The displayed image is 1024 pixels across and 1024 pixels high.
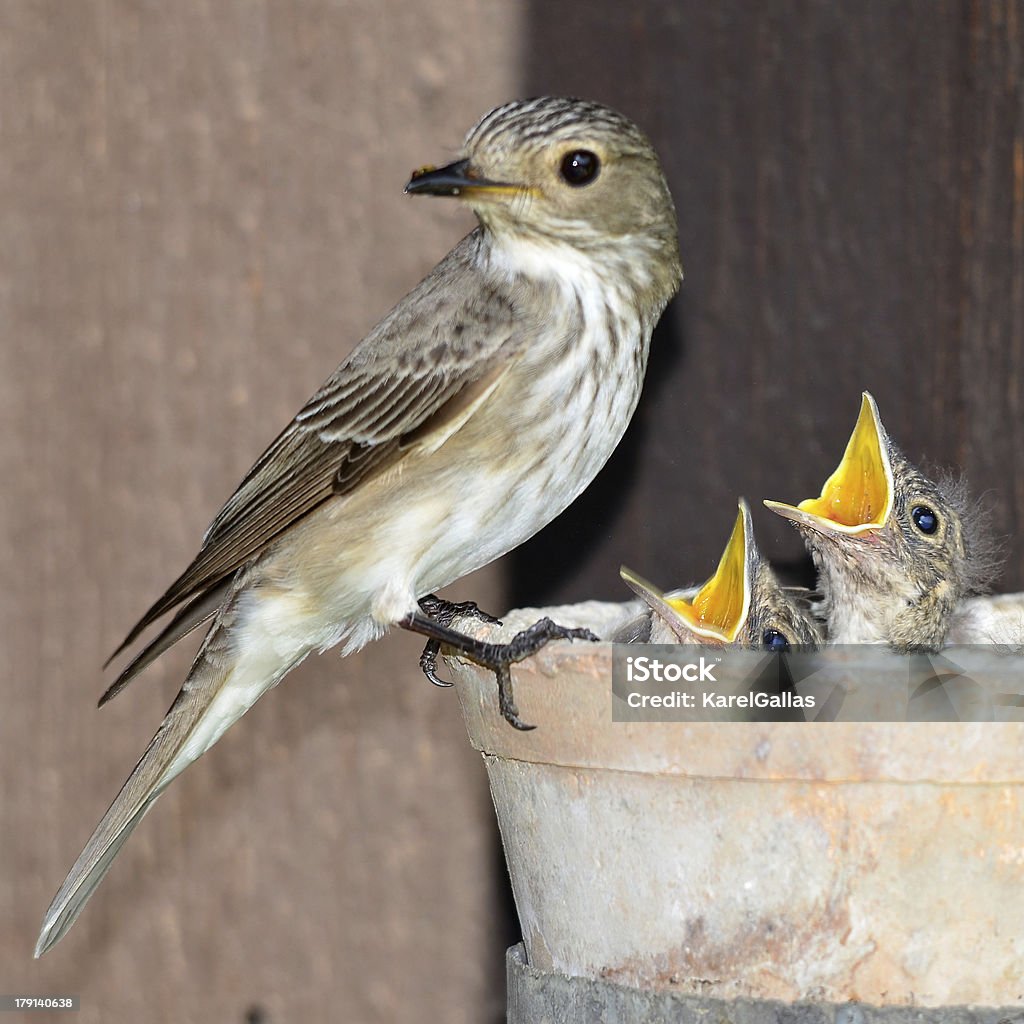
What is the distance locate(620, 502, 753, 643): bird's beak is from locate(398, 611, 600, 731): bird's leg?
6.1 inches

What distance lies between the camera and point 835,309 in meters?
3.57

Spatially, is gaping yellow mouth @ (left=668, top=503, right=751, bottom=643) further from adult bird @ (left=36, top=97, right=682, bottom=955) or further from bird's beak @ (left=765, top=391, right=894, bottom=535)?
adult bird @ (left=36, top=97, right=682, bottom=955)

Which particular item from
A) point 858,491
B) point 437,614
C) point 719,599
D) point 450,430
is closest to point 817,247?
point 858,491

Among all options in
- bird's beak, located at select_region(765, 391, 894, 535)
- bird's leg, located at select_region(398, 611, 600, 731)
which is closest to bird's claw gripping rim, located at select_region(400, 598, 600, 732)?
bird's leg, located at select_region(398, 611, 600, 731)

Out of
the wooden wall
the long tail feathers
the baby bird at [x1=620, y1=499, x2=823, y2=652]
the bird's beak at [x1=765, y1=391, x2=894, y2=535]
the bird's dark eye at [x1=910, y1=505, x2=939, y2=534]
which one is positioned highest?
the wooden wall

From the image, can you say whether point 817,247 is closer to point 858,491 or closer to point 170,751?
point 858,491

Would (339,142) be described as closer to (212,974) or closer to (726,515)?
(726,515)

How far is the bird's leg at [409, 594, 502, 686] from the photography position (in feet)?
11.4

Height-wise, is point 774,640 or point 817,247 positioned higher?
point 817,247

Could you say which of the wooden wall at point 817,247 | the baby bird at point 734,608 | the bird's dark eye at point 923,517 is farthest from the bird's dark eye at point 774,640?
the wooden wall at point 817,247

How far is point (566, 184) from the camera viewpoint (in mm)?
3131

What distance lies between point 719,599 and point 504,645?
1.98 ft

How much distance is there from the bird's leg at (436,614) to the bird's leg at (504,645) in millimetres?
413

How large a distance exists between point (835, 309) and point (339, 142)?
1.17 metres
